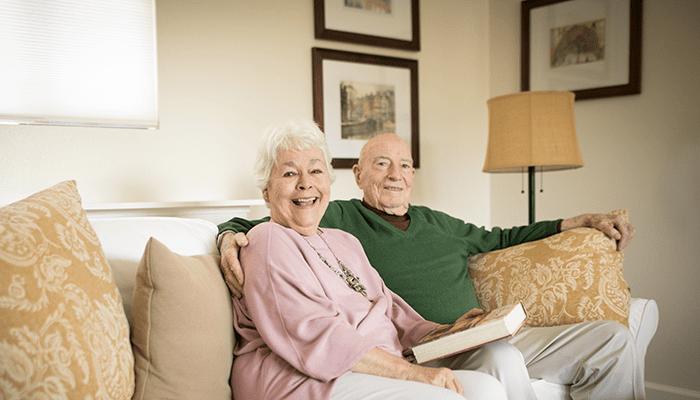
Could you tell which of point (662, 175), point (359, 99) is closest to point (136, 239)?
point (359, 99)

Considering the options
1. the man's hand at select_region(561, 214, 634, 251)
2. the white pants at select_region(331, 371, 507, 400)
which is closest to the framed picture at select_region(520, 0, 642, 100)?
the man's hand at select_region(561, 214, 634, 251)

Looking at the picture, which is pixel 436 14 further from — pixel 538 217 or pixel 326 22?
pixel 538 217

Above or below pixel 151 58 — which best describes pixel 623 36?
above

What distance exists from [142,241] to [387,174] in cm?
100

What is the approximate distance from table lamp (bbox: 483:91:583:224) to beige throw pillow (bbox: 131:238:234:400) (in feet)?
5.28

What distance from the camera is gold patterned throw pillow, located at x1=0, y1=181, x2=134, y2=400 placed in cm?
77

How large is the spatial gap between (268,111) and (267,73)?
17 cm

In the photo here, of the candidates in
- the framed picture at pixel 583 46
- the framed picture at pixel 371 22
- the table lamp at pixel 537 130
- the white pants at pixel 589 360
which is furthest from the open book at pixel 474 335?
the framed picture at pixel 583 46

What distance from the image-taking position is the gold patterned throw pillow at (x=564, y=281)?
69.4 inches

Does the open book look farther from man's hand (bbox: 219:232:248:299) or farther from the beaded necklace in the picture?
man's hand (bbox: 219:232:248:299)

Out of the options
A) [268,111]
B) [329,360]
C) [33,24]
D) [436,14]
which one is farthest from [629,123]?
[33,24]

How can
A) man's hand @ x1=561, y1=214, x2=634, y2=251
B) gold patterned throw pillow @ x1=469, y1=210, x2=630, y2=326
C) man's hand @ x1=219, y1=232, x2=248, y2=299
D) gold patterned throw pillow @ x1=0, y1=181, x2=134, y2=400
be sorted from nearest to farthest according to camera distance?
1. gold patterned throw pillow @ x1=0, y1=181, x2=134, y2=400
2. man's hand @ x1=219, y1=232, x2=248, y2=299
3. gold patterned throw pillow @ x1=469, y1=210, x2=630, y2=326
4. man's hand @ x1=561, y1=214, x2=634, y2=251

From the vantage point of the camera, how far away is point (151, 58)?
1.26 m

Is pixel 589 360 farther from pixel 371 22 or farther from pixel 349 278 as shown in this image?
pixel 371 22
